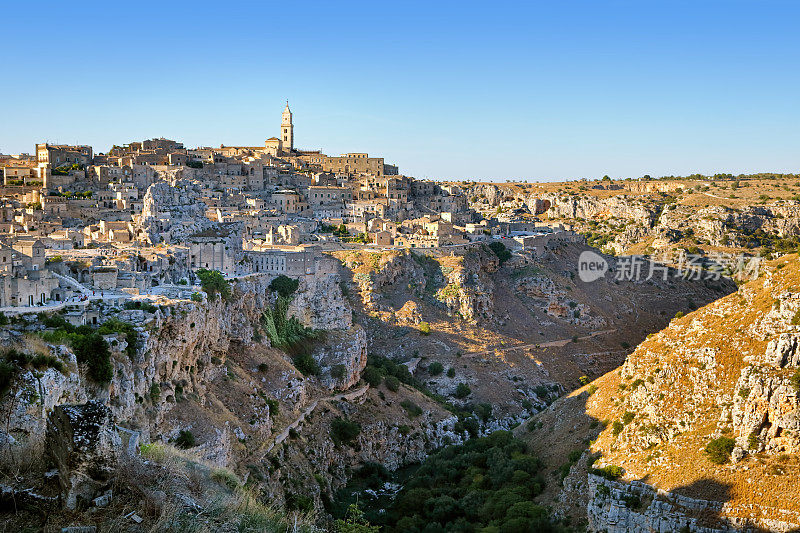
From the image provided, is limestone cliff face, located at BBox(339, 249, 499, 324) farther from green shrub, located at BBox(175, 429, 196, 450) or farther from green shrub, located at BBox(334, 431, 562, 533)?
green shrub, located at BBox(175, 429, 196, 450)

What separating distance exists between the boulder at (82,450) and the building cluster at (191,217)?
1755 cm

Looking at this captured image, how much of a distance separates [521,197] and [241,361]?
3429 inches

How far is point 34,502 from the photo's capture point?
9023 millimetres

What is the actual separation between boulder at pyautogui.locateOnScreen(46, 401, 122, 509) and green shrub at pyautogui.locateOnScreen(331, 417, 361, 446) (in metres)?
29.3

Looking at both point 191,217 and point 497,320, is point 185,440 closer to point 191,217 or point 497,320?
point 191,217

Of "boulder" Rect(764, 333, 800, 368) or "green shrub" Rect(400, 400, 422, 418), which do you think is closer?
"boulder" Rect(764, 333, 800, 368)

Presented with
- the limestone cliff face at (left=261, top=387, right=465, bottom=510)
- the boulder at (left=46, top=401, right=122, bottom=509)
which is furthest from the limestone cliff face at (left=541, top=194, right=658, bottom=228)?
the boulder at (left=46, top=401, right=122, bottom=509)

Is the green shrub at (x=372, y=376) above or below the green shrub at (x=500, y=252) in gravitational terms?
below

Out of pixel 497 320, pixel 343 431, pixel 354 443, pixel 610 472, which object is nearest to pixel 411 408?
pixel 354 443

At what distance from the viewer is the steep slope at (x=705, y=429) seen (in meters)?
20.1

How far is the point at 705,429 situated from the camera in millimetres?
23062

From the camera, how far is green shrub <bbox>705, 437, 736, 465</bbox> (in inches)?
838

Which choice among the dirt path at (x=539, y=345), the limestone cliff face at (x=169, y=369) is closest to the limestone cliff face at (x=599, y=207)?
the dirt path at (x=539, y=345)

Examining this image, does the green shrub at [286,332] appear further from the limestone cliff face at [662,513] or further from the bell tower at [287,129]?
the bell tower at [287,129]
